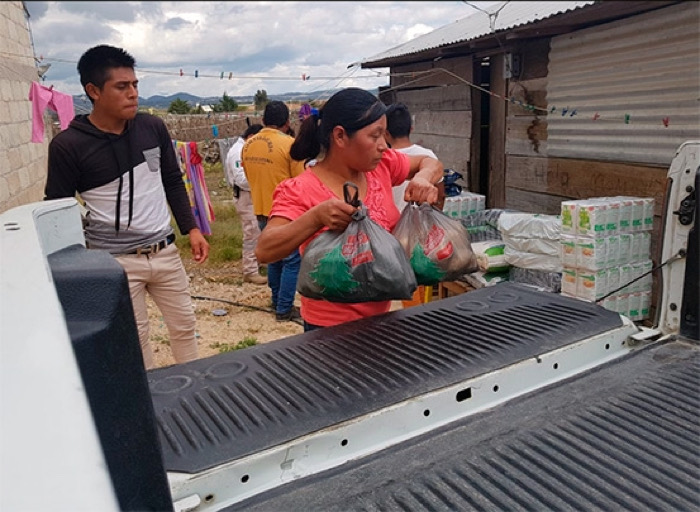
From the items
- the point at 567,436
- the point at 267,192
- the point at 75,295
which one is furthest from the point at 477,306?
the point at 267,192

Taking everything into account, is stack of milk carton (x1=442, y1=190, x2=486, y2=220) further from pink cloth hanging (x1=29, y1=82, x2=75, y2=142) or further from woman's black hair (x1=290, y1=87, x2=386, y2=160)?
woman's black hair (x1=290, y1=87, x2=386, y2=160)

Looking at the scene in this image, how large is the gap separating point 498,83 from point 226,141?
5.99 meters

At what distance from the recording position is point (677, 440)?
1.34m

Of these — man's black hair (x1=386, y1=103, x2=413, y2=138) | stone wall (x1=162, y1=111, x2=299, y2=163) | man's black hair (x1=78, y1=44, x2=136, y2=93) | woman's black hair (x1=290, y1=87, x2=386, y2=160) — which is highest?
man's black hair (x1=78, y1=44, x2=136, y2=93)

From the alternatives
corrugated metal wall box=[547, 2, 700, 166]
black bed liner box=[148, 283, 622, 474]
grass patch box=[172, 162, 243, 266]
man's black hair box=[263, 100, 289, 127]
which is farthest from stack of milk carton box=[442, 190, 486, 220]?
black bed liner box=[148, 283, 622, 474]

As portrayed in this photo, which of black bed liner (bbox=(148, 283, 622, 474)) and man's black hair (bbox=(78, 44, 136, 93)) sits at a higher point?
man's black hair (bbox=(78, 44, 136, 93))

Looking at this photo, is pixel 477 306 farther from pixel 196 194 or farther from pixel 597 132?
pixel 196 194

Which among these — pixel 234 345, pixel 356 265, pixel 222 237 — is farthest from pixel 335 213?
pixel 222 237

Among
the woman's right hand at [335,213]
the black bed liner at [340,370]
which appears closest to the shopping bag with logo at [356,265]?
the woman's right hand at [335,213]

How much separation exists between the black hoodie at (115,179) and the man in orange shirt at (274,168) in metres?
2.22

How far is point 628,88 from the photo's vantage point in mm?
4457

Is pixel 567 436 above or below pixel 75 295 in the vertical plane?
below

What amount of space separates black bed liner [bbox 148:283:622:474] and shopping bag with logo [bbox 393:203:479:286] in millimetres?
137

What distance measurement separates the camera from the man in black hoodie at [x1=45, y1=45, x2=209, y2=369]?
294cm
